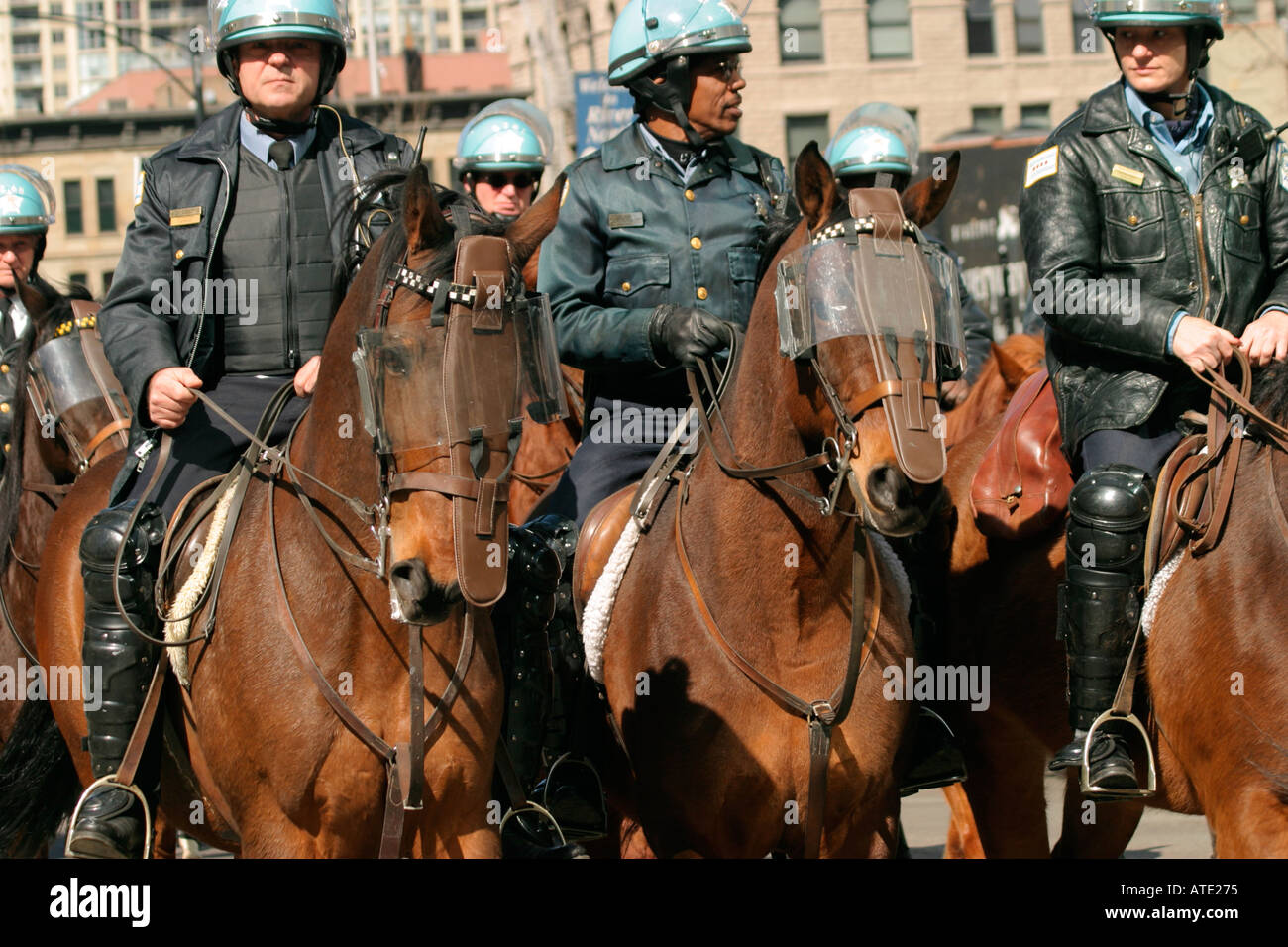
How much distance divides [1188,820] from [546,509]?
6075 millimetres

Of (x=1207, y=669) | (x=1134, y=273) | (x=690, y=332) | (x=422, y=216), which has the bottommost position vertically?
(x=1207, y=669)

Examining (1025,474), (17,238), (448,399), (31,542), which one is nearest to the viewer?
(448,399)

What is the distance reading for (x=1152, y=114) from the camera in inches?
244

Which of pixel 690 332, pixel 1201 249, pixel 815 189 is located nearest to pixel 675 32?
pixel 690 332

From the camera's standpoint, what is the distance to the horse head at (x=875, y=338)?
492cm

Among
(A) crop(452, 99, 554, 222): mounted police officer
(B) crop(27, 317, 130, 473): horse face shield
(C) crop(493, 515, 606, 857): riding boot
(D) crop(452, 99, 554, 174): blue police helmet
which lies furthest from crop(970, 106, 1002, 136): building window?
(C) crop(493, 515, 606, 857): riding boot

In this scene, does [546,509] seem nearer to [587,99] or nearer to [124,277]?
[124,277]

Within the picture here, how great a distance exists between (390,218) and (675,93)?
1482mm

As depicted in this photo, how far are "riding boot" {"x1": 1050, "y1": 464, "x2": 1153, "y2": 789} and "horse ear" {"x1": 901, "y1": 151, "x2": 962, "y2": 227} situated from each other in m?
1.12

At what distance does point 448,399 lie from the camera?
185 inches

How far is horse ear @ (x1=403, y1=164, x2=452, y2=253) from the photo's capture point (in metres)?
4.84

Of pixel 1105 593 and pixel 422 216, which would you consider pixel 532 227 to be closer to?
pixel 422 216

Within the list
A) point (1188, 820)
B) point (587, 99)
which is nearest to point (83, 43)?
point (587, 99)

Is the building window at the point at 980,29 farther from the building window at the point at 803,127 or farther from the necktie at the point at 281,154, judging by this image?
the necktie at the point at 281,154
